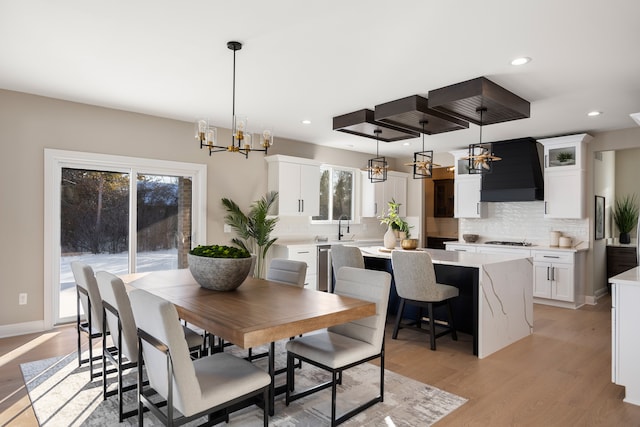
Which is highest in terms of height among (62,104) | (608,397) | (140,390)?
(62,104)

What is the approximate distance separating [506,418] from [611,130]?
5052 millimetres

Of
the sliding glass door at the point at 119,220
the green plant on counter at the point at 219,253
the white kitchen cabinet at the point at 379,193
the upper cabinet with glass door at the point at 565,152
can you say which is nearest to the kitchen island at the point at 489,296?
the green plant on counter at the point at 219,253

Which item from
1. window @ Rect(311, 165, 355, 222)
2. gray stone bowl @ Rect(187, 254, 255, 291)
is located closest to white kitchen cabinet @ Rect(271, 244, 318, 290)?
window @ Rect(311, 165, 355, 222)

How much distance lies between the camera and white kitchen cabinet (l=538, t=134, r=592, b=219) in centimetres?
586

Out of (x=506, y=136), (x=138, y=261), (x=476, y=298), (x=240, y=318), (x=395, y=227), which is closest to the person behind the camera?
(x=240, y=318)

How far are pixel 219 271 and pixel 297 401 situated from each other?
1034mm

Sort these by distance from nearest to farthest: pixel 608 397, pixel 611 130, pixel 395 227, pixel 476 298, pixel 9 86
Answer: pixel 608 397
pixel 476 298
pixel 9 86
pixel 395 227
pixel 611 130

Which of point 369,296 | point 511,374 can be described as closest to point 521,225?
point 511,374

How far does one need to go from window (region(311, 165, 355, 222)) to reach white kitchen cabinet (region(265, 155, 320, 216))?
23.7 inches

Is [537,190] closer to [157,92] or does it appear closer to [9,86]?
[157,92]

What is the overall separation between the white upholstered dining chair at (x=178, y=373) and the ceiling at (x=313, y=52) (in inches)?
72.3

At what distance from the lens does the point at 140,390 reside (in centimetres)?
212

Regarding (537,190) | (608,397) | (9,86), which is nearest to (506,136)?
(537,190)

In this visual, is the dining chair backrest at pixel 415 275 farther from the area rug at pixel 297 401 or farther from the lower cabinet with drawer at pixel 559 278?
the lower cabinet with drawer at pixel 559 278
